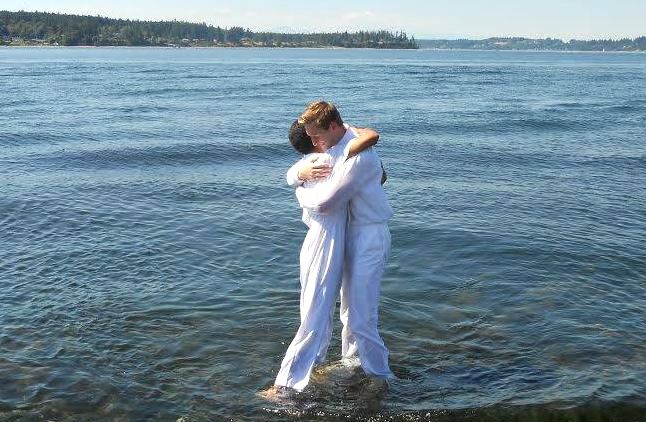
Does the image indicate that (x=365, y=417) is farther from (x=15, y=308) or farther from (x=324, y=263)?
(x=15, y=308)

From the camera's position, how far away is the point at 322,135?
20.2 feet

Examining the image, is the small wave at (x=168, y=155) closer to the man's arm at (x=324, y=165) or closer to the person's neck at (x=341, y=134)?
the man's arm at (x=324, y=165)

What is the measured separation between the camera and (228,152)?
2186cm

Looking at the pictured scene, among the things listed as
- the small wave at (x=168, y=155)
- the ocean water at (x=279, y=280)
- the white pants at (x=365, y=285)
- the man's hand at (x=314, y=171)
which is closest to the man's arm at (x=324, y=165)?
the man's hand at (x=314, y=171)

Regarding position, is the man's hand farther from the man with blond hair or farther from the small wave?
the small wave

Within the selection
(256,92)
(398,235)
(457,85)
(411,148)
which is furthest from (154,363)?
(457,85)

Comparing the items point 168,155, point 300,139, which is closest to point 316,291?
point 300,139

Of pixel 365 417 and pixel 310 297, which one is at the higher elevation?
pixel 310 297

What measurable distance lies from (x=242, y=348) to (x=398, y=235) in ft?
17.4

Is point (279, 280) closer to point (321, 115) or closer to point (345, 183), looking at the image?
point (345, 183)

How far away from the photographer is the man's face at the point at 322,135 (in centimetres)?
609

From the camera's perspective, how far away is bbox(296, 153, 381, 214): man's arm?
5.97 m

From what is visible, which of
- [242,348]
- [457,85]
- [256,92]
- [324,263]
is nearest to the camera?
[324,263]

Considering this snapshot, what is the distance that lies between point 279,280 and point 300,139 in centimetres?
435
